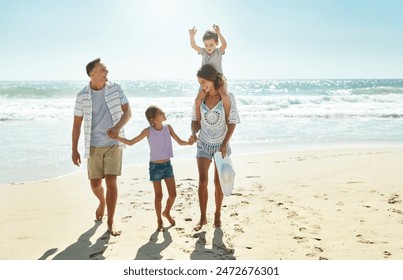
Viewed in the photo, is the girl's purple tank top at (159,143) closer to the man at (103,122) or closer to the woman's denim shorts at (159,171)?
the woman's denim shorts at (159,171)

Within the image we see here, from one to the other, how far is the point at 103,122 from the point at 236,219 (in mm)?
1880

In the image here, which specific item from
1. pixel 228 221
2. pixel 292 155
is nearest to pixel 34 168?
pixel 228 221

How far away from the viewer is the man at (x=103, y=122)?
4.58 m

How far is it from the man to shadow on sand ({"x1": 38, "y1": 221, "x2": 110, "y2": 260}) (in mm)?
226

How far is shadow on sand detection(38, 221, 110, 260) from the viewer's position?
4.04 meters

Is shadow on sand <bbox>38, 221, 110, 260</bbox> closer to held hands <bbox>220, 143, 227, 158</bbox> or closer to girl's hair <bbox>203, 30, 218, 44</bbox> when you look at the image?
held hands <bbox>220, 143, 227, 158</bbox>

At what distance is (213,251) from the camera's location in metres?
4.10

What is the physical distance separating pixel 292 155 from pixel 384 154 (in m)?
1.94

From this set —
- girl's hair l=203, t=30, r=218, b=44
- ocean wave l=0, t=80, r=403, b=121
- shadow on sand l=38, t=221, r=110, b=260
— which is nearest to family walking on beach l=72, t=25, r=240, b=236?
shadow on sand l=38, t=221, r=110, b=260

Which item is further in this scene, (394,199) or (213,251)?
A: (394,199)

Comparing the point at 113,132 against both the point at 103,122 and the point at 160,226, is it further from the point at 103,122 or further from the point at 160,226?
the point at 160,226

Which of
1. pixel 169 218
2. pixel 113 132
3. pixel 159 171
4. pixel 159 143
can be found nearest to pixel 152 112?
pixel 159 143

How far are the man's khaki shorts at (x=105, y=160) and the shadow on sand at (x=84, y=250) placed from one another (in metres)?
0.68

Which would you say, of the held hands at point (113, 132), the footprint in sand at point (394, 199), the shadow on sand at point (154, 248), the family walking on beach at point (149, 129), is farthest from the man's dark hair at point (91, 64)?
the footprint in sand at point (394, 199)
